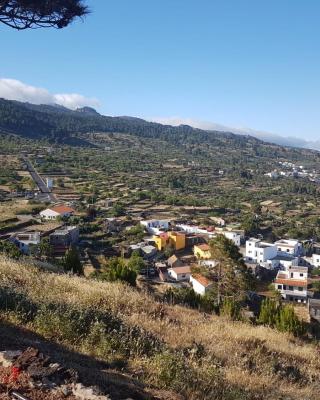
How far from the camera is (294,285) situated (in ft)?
92.2

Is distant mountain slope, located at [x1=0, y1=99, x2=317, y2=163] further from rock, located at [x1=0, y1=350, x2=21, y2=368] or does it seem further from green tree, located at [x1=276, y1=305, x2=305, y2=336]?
rock, located at [x1=0, y1=350, x2=21, y2=368]

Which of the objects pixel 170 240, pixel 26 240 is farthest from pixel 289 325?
pixel 170 240

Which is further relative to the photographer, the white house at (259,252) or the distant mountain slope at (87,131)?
the distant mountain slope at (87,131)

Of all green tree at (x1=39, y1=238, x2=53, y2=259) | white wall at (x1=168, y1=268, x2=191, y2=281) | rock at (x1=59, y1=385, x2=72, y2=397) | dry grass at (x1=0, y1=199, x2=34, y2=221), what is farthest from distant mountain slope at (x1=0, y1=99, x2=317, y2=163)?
rock at (x1=59, y1=385, x2=72, y2=397)

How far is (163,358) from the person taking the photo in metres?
4.18

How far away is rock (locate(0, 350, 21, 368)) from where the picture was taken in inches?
132

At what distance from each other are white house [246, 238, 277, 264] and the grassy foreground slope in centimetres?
2891

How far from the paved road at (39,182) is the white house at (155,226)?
13.0 metres

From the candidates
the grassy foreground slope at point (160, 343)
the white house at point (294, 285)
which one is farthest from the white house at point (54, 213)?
the grassy foreground slope at point (160, 343)

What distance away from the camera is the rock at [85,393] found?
9.81 feet

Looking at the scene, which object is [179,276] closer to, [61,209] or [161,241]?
[161,241]

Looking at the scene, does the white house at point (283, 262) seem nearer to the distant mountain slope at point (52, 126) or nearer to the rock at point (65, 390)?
the rock at point (65, 390)

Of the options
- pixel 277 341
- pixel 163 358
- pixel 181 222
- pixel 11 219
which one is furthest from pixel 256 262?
pixel 163 358

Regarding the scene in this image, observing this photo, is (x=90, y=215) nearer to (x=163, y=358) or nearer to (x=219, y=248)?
(x=219, y=248)
